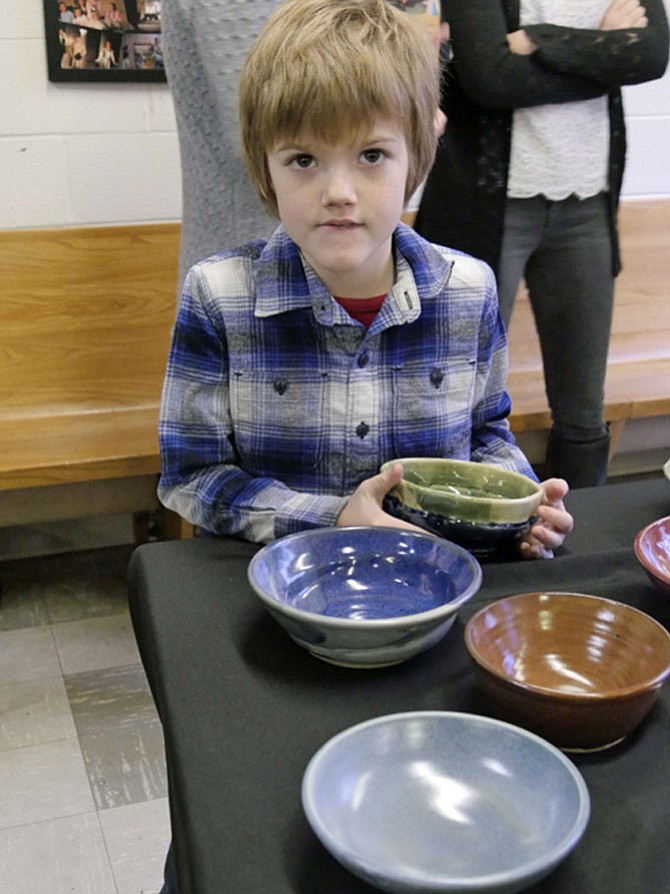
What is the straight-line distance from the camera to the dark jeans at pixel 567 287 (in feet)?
6.98

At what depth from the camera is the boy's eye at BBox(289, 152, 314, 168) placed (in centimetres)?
113

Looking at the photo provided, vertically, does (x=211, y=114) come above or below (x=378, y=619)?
above

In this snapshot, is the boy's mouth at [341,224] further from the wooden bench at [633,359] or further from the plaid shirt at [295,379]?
the wooden bench at [633,359]

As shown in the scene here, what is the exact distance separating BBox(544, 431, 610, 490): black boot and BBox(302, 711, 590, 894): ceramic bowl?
5.50 feet

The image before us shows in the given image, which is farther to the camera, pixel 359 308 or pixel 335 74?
pixel 359 308

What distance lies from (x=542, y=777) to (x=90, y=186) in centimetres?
212

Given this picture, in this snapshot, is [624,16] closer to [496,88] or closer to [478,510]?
[496,88]

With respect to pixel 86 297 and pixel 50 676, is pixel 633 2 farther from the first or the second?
pixel 50 676

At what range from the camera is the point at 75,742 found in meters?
2.06

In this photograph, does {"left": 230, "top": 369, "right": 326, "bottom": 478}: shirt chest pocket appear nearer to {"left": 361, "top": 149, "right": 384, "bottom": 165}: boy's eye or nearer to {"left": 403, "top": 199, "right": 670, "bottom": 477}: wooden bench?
{"left": 361, "top": 149, "right": 384, "bottom": 165}: boy's eye

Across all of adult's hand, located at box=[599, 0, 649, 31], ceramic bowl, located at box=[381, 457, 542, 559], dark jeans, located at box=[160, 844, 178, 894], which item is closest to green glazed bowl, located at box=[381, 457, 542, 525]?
ceramic bowl, located at box=[381, 457, 542, 559]

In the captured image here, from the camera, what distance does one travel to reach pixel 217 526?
1181 mm

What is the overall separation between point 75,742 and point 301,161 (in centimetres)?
134

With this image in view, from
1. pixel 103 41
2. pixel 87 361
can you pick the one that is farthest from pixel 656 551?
pixel 103 41
